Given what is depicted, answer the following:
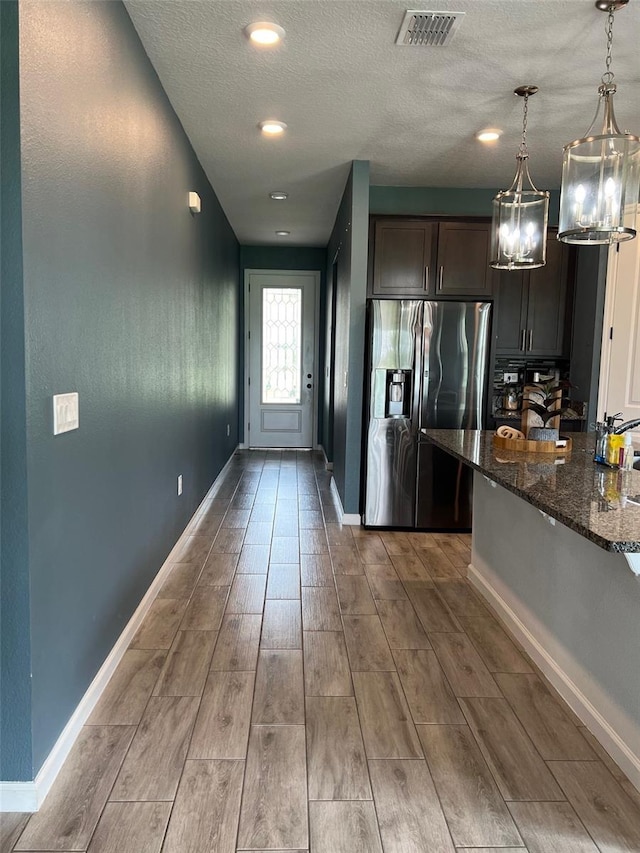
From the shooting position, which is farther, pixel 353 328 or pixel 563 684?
pixel 353 328

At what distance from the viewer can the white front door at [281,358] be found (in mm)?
7785

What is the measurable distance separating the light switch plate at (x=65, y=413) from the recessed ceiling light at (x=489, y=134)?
2952 millimetres

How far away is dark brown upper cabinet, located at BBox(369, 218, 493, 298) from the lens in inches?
174

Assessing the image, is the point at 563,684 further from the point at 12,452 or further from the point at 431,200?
the point at 431,200

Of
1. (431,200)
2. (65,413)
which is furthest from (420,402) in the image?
(65,413)

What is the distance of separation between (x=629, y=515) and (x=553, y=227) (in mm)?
3603

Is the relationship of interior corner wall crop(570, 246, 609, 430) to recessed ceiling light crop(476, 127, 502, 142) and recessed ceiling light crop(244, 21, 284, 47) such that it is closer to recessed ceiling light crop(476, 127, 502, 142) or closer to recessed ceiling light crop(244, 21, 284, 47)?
recessed ceiling light crop(476, 127, 502, 142)

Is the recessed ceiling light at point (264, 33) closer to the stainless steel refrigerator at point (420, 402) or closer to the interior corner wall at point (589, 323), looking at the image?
the stainless steel refrigerator at point (420, 402)

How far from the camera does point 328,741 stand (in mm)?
1923

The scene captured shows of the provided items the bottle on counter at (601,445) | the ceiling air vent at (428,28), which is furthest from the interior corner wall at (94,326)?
the bottle on counter at (601,445)

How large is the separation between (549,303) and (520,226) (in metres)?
2.10

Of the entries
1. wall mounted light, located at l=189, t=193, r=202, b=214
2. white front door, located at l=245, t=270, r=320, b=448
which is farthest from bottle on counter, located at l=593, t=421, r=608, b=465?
white front door, located at l=245, t=270, r=320, b=448

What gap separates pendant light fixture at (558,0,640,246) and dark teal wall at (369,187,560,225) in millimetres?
2830

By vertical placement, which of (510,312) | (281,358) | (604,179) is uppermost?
(604,179)
